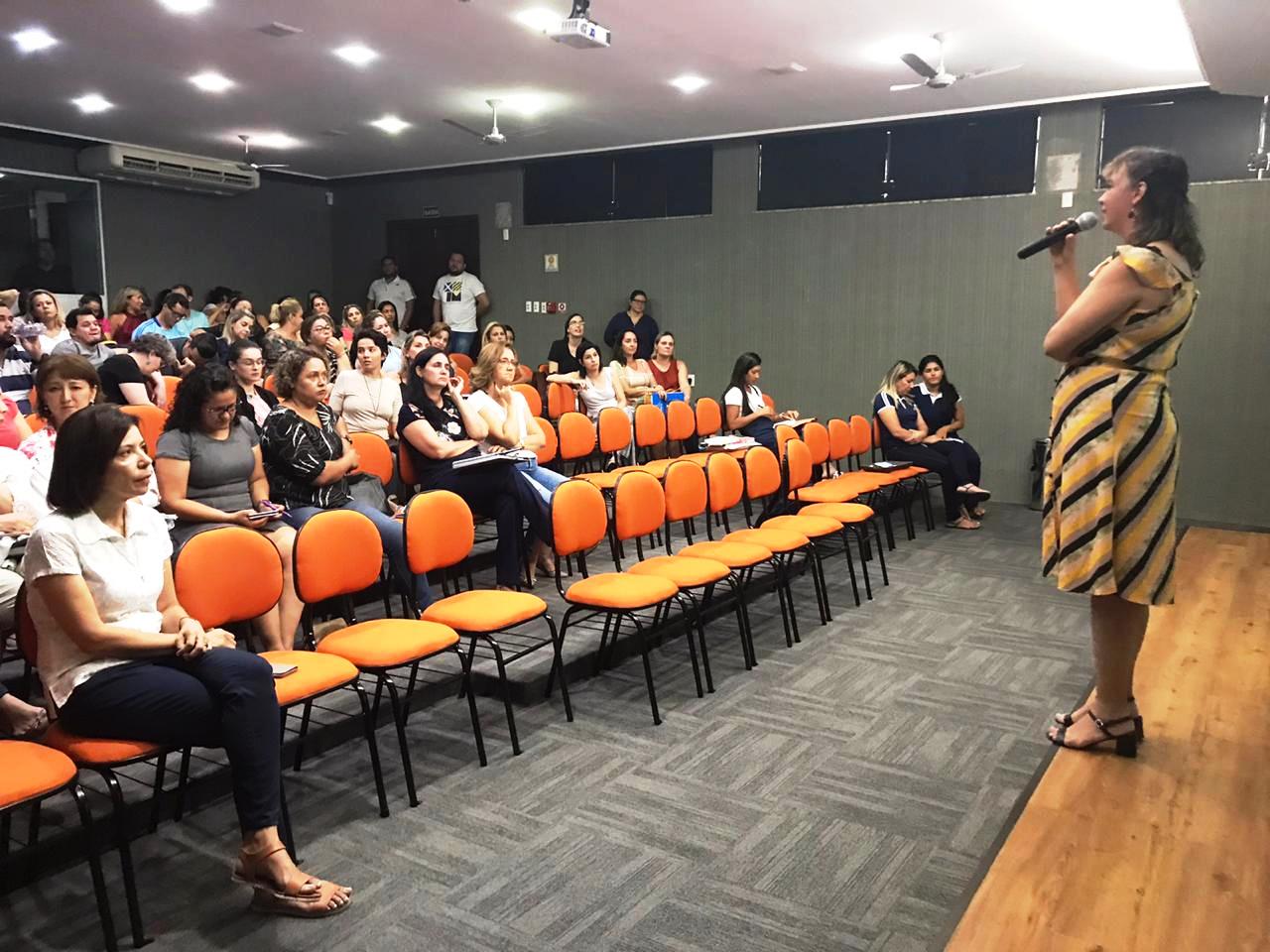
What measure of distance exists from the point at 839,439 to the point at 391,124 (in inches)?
187

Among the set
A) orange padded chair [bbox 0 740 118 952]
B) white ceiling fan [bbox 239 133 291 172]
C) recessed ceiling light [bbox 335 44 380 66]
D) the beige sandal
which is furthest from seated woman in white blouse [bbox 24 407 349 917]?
white ceiling fan [bbox 239 133 291 172]

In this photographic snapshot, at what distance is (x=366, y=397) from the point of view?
534 centimetres

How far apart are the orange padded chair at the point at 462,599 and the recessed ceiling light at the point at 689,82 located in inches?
167

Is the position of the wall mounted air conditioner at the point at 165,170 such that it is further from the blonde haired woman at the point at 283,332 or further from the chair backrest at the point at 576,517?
the chair backrest at the point at 576,517

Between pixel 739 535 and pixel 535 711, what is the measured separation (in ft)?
4.81

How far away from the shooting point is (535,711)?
11.9 ft

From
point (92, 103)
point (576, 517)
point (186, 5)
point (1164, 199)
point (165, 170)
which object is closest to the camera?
point (1164, 199)

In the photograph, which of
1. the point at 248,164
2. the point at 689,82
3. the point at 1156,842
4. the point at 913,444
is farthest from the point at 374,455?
the point at 248,164

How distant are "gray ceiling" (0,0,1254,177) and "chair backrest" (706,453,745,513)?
242 cm

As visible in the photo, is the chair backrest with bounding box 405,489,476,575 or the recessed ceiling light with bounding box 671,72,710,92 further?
the recessed ceiling light with bounding box 671,72,710,92

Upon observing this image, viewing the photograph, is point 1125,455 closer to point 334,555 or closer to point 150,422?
point 334,555

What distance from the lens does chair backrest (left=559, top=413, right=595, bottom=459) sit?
6.13 m

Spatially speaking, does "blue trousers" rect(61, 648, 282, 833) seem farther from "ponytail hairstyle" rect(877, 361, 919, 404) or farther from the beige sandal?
→ "ponytail hairstyle" rect(877, 361, 919, 404)

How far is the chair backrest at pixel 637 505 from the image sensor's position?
4129 mm
